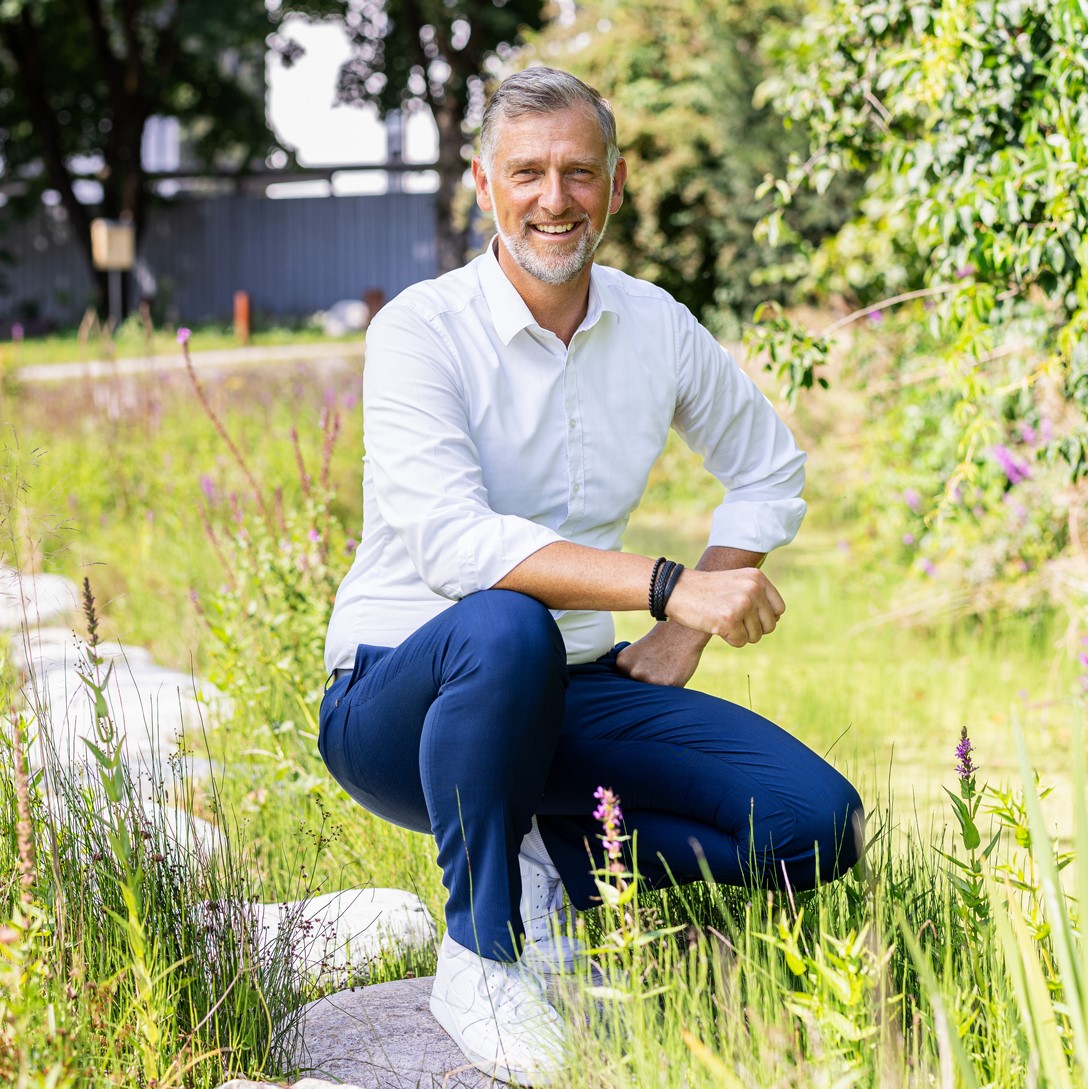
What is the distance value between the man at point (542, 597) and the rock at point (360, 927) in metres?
0.25

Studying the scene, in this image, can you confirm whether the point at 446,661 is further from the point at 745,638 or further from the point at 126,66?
the point at 126,66

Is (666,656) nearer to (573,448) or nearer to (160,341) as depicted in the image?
(573,448)

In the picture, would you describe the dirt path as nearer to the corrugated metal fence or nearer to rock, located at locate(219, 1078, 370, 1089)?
the corrugated metal fence

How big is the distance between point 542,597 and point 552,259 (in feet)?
2.01

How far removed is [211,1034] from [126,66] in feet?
78.3

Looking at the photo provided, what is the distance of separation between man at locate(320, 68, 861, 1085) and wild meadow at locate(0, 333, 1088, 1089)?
123mm

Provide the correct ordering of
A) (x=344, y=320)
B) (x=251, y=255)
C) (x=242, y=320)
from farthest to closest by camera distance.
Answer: (x=251, y=255), (x=344, y=320), (x=242, y=320)

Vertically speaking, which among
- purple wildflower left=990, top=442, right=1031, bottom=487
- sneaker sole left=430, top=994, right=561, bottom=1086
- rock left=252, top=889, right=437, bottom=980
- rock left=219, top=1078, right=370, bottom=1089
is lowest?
rock left=252, top=889, right=437, bottom=980

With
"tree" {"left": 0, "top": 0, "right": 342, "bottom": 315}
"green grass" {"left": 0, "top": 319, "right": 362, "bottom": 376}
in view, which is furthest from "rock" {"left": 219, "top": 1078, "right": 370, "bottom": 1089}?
"tree" {"left": 0, "top": 0, "right": 342, "bottom": 315}

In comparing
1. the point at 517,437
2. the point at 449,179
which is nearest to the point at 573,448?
the point at 517,437

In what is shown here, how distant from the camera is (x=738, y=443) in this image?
2697 mm

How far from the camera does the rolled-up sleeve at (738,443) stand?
262 cm

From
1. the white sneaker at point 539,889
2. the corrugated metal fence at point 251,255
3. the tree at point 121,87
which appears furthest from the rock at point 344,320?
the white sneaker at point 539,889

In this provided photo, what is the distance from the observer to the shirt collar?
244cm
